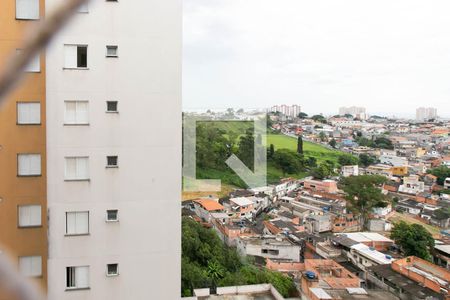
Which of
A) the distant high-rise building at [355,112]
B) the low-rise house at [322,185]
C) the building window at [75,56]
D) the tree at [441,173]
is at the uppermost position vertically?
the distant high-rise building at [355,112]

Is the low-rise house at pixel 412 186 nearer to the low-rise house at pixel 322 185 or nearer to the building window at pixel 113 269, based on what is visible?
the low-rise house at pixel 322 185

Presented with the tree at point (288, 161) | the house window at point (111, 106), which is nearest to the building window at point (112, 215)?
the house window at point (111, 106)

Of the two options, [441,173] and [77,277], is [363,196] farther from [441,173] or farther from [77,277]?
[77,277]

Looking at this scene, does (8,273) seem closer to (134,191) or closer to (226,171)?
(134,191)

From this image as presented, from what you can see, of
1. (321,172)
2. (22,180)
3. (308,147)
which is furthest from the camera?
(308,147)

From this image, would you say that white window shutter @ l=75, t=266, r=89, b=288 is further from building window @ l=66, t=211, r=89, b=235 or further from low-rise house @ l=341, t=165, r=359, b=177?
low-rise house @ l=341, t=165, r=359, b=177
